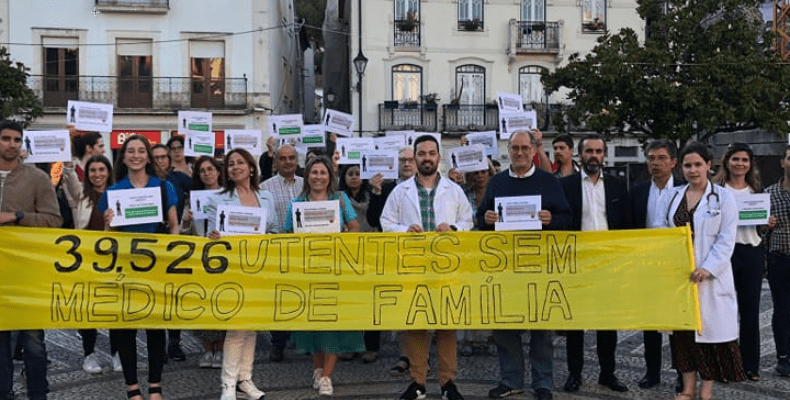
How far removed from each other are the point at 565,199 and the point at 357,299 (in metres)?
1.91

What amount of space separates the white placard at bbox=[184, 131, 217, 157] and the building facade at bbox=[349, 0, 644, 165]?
23.2 m

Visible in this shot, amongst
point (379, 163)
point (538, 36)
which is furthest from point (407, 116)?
point (379, 163)

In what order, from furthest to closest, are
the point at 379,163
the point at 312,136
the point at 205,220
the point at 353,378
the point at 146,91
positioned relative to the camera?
1. the point at 146,91
2. the point at 312,136
3. the point at 379,163
4. the point at 205,220
5. the point at 353,378

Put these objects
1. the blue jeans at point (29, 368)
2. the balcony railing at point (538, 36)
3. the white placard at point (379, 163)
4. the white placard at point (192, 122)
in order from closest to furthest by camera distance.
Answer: the blue jeans at point (29, 368), the white placard at point (379, 163), the white placard at point (192, 122), the balcony railing at point (538, 36)

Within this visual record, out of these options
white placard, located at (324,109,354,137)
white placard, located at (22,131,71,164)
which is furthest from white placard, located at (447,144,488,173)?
white placard, located at (22,131,71,164)

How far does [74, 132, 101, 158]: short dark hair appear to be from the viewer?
9.06m

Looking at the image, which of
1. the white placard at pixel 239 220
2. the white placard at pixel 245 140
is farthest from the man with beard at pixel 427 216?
the white placard at pixel 245 140

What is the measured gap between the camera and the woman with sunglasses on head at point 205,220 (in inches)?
340

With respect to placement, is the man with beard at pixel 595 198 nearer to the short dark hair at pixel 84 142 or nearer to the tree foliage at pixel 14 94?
the short dark hair at pixel 84 142

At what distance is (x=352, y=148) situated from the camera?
11.1 meters

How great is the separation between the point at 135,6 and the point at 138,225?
27558mm

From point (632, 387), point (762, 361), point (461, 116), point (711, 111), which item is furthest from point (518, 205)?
point (461, 116)

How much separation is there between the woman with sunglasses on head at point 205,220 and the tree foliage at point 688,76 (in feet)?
67.5

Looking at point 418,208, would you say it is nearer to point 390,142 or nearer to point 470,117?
point 390,142
